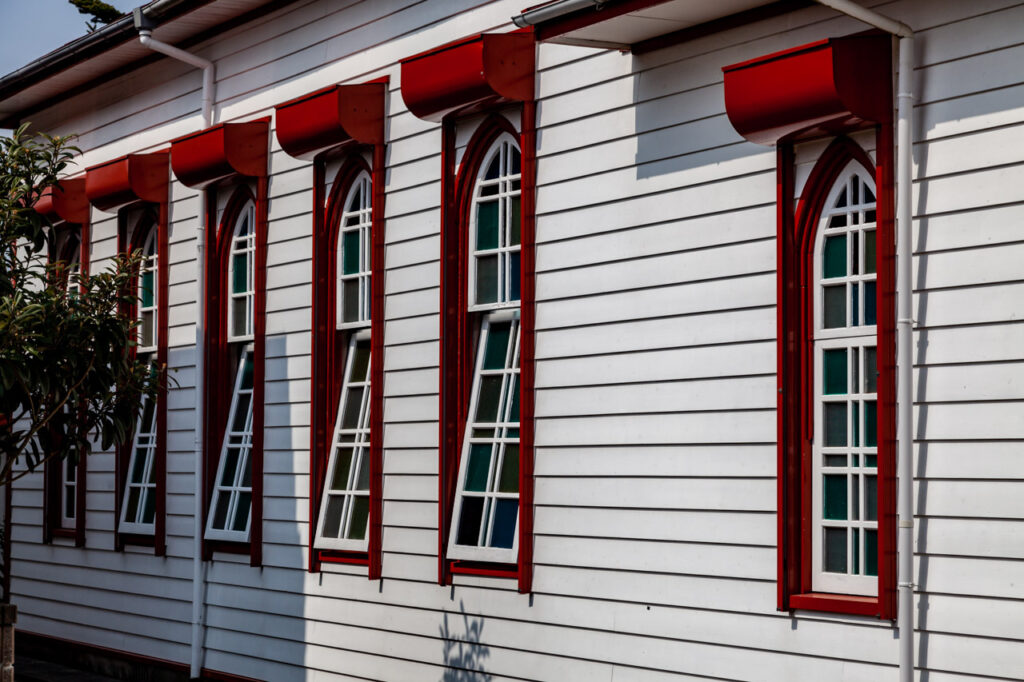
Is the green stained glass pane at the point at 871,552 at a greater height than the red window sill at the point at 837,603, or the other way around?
the green stained glass pane at the point at 871,552

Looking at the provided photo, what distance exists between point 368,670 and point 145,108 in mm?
6750

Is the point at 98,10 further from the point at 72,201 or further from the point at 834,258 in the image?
the point at 834,258

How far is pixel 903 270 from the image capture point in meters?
7.08

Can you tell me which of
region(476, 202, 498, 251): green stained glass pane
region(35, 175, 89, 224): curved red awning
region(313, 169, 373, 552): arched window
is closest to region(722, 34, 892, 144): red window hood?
region(476, 202, 498, 251): green stained glass pane

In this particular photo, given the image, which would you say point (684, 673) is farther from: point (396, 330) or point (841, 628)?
point (396, 330)

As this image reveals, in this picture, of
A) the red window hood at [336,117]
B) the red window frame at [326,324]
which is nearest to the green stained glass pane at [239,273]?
the red window frame at [326,324]

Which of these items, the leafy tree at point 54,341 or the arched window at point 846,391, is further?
the leafy tree at point 54,341

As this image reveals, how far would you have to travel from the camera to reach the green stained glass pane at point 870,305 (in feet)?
24.4

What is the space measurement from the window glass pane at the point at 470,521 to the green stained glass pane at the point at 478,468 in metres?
0.09

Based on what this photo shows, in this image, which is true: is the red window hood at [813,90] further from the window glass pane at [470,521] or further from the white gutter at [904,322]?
the window glass pane at [470,521]

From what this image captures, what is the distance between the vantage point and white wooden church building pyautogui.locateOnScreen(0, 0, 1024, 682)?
23.0ft

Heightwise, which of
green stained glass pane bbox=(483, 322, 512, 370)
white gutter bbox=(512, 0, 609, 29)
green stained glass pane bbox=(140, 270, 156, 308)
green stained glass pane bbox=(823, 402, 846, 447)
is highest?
white gutter bbox=(512, 0, 609, 29)

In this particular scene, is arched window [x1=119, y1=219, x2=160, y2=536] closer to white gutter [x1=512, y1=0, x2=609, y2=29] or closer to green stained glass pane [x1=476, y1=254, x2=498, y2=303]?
green stained glass pane [x1=476, y1=254, x2=498, y2=303]

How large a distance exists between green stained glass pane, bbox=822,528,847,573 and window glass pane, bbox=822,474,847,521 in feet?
0.26
